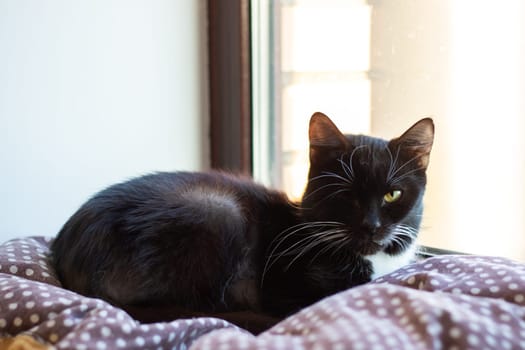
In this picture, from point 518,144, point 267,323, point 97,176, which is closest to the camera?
point 267,323

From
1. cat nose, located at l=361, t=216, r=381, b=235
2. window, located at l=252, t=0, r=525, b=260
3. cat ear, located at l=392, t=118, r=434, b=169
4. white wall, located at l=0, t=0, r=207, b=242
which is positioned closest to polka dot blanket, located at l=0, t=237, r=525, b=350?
cat nose, located at l=361, t=216, r=381, b=235

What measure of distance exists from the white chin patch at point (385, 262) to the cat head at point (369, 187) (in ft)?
0.05

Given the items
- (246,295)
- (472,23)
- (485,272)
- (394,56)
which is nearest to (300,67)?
(394,56)

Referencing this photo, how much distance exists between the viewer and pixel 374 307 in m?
0.81

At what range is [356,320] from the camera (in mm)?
767

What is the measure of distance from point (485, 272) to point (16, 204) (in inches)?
41.7

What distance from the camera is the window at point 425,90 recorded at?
4.41ft

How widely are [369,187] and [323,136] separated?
14 centimetres

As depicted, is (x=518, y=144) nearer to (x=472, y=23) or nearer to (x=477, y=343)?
(x=472, y=23)

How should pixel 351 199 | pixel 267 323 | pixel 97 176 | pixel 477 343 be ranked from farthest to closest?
1. pixel 97 176
2. pixel 351 199
3. pixel 267 323
4. pixel 477 343

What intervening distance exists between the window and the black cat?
0.27 m

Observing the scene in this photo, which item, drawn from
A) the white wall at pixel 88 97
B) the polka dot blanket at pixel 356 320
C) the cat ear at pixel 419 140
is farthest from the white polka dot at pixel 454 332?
the white wall at pixel 88 97

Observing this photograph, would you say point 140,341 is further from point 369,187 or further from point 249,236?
point 369,187

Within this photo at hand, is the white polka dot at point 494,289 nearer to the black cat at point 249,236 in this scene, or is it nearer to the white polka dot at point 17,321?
the black cat at point 249,236
